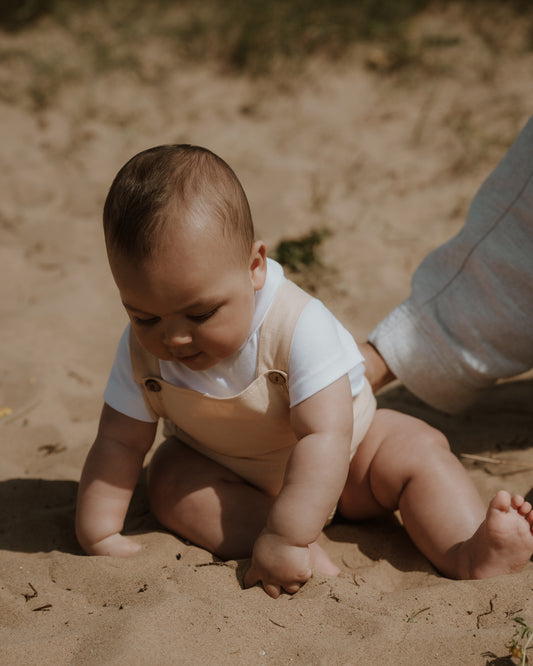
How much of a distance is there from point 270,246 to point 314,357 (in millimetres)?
2043

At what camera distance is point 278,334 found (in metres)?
2.04

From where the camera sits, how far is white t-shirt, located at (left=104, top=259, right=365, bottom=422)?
2010 millimetres

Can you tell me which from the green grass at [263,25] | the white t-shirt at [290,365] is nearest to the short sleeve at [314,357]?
the white t-shirt at [290,365]

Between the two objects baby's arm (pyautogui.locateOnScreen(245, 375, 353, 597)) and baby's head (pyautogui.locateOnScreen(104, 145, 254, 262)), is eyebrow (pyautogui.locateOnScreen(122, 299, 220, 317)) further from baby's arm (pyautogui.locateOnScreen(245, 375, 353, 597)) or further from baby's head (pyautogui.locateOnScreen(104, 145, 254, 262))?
baby's arm (pyautogui.locateOnScreen(245, 375, 353, 597))

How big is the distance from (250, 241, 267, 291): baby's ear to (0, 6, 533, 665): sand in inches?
28.7

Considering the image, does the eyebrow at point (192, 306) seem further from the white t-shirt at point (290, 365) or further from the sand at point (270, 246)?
the sand at point (270, 246)

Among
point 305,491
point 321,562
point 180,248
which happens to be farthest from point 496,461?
point 180,248

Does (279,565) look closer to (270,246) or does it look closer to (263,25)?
(270,246)

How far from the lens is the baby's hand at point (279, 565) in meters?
1.92

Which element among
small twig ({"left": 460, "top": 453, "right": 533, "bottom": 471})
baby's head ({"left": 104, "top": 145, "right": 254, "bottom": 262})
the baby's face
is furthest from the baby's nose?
small twig ({"left": 460, "top": 453, "right": 533, "bottom": 471})

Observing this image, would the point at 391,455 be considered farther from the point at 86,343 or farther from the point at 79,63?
the point at 79,63

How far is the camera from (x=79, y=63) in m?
6.00

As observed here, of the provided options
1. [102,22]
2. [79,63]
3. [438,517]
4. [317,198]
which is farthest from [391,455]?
[102,22]

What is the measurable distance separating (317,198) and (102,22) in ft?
11.0
